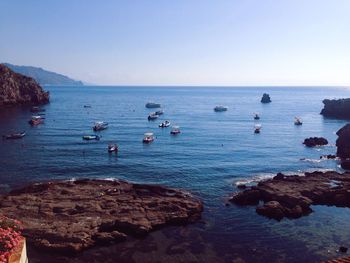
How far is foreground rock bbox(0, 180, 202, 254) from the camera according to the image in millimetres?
41312

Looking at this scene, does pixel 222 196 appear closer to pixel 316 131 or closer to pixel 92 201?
pixel 92 201

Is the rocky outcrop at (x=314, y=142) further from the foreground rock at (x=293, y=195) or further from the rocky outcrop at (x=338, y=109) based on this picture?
the rocky outcrop at (x=338, y=109)

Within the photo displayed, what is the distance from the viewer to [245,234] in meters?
45.4

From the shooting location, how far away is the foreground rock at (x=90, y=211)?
41312 mm

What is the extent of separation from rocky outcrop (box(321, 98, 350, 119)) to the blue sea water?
18.6m

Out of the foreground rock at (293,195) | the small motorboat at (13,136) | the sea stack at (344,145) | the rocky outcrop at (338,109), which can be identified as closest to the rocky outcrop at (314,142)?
the sea stack at (344,145)

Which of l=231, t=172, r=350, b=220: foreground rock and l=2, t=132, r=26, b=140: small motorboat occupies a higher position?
l=2, t=132, r=26, b=140: small motorboat

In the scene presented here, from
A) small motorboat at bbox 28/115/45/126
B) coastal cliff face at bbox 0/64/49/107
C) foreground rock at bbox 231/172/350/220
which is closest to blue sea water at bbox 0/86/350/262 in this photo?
foreground rock at bbox 231/172/350/220

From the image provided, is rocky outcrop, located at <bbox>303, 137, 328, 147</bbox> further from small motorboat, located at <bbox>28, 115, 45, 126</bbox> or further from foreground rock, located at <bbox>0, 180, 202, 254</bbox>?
small motorboat, located at <bbox>28, 115, 45, 126</bbox>

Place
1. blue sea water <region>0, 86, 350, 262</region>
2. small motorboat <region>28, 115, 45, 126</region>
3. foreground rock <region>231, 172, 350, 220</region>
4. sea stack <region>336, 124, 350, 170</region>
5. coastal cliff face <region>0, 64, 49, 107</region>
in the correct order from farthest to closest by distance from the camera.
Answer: coastal cliff face <region>0, 64, 49, 107</region>, small motorboat <region>28, 115, 45, 126</region>, sea stack <region>336, 124, 350, 170</region>, foreground rock <region>231, 172, 350, 220</region>, blue sea water <region>0, 86, 350, 262</region>

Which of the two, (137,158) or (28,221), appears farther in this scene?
(137,158)

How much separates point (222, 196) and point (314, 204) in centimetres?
1329

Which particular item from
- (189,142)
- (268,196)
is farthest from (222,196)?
(189,142)

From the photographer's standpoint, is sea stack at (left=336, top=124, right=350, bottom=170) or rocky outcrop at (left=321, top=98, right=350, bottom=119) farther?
rocky outcrop at (left=321, top=98, right=350, bottom=119)
